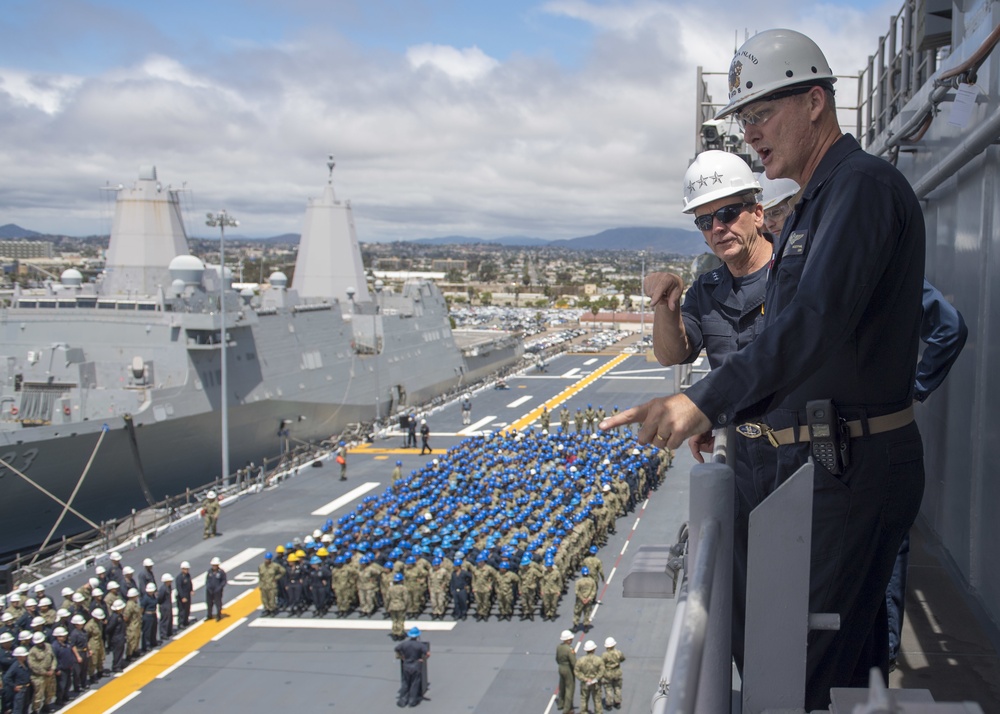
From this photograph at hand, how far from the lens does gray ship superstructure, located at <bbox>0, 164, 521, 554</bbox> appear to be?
17.7 m

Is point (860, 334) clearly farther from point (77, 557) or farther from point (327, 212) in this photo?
point (327, 212)

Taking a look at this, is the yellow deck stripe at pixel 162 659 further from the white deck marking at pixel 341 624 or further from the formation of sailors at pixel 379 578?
the white deck marking at pixel 341 624

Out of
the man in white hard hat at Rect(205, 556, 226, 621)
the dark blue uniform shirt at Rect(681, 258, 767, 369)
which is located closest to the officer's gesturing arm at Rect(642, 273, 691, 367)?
the dark blue uniform shirt at Rect(681, 258, 767, 369)

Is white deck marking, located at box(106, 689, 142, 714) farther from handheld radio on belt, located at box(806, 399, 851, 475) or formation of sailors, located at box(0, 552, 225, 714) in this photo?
handheld radio on belt, located at box(806, 399, 851, 475)

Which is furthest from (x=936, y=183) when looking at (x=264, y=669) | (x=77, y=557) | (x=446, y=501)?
(x=77, y=557)

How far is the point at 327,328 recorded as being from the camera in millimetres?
27094

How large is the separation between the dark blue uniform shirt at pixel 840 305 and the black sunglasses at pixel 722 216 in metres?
1.16

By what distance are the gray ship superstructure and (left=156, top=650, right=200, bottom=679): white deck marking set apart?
828cm

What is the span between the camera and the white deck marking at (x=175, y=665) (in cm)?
975

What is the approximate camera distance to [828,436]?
1.69 metres

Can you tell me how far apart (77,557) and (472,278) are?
140611 millimetres

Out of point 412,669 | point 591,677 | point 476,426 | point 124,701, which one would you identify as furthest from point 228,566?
point 476,426

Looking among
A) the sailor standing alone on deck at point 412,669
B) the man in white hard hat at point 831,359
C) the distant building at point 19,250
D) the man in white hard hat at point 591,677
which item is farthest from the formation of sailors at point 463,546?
the distant building at point 19,250

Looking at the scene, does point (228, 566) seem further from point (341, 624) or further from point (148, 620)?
point (341, 624)
